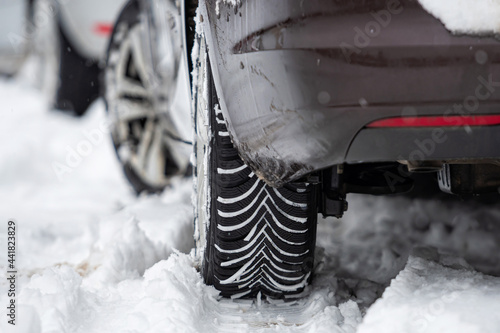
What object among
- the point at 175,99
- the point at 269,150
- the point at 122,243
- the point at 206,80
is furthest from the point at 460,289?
the point at 175,99

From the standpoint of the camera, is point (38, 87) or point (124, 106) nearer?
point (124, 106)

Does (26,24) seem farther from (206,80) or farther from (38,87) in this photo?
(206,80)

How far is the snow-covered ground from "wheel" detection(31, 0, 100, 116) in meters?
1.42

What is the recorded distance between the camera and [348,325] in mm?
1525

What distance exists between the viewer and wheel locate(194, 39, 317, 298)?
1572mm

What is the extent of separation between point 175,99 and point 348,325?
4.57ft

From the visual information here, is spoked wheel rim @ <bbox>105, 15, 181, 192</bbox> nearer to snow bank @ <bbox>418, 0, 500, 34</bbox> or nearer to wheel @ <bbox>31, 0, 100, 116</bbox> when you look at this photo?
wheel @ <bbox>31, 0, 100, 116</bbox>

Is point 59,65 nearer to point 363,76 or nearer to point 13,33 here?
point 13,33

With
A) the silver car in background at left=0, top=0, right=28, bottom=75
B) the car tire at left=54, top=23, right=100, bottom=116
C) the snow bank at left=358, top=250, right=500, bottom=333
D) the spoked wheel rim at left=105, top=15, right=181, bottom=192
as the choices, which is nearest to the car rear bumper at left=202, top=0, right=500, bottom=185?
the snow bank at left=358, top=250, right=500, bottom=333

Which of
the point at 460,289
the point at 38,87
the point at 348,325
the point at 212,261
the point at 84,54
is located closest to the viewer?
the point at 460,289

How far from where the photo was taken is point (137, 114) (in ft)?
10.9

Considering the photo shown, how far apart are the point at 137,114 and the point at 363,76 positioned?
94.1 inches

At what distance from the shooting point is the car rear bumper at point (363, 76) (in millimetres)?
1078

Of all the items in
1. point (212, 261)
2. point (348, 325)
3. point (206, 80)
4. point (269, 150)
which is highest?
point (206, 80)
